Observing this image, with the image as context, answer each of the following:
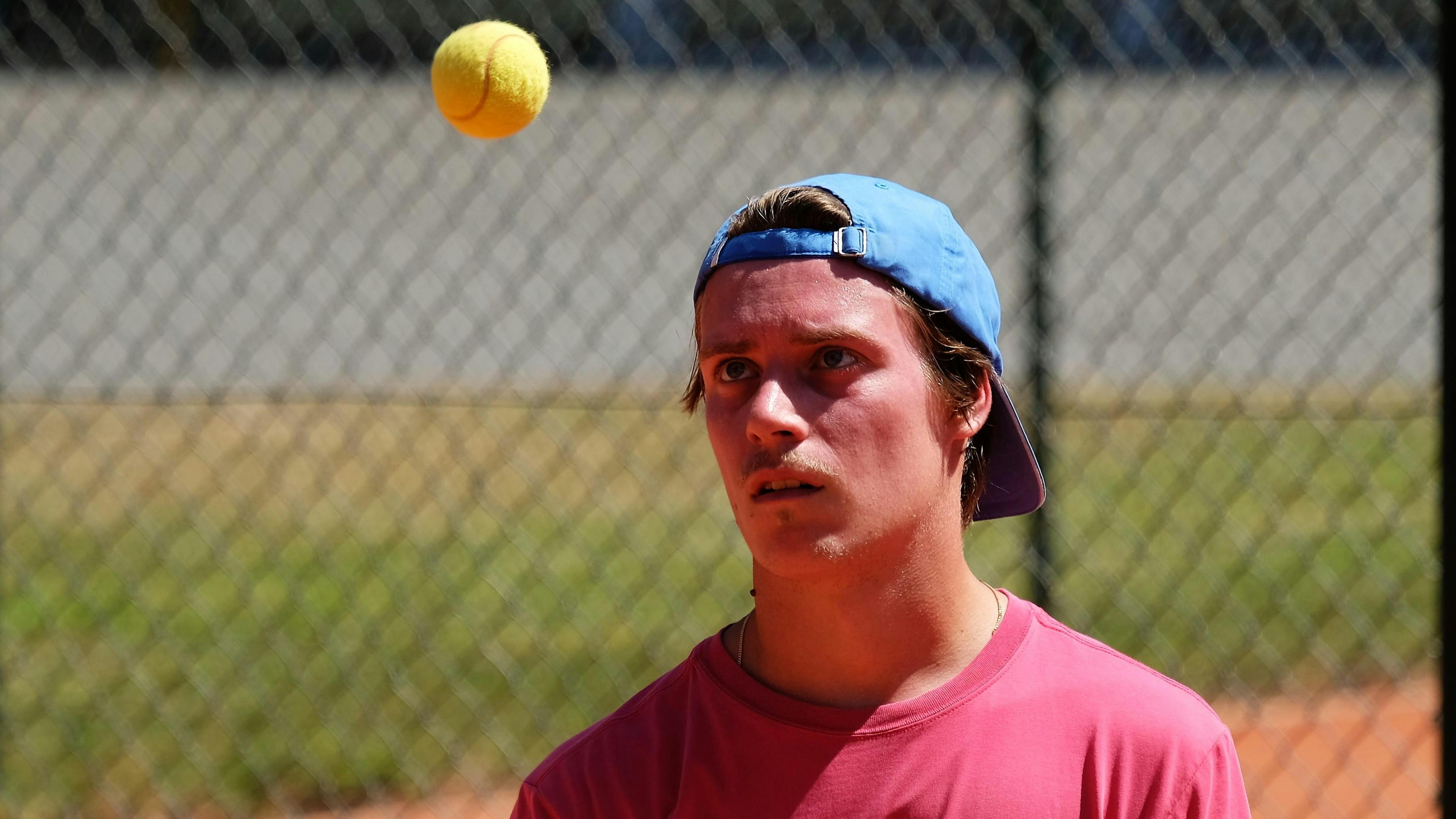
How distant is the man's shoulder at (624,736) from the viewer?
1519 millimetres

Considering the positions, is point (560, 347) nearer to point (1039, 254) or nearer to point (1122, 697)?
point (1039, 254)

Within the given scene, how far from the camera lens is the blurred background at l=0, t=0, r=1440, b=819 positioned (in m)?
3.61

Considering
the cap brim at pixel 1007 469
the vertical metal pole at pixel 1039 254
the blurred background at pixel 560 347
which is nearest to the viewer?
the cap brim at pixel 1007 469

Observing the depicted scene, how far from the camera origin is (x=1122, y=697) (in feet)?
4.76

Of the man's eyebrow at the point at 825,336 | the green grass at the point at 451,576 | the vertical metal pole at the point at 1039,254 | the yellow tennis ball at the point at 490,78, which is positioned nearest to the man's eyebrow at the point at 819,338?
the man's eyebrow at the point at 825,336

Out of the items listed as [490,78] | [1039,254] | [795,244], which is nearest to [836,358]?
[795,244]

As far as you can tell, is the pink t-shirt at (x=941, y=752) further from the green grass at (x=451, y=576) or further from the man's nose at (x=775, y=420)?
the green grass at (x=451, y=576)

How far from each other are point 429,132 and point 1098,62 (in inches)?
95.2

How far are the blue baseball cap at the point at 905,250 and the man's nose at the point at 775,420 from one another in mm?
167

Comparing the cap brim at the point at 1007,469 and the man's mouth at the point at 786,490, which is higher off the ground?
the man's mouth at the point at 786,490

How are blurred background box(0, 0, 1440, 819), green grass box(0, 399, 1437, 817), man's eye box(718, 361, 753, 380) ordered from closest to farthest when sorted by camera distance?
man's eye box(718, 361, 753, 380)
blurred background box(0, 0, 1440, 819)
green grass box(0, 399, 1437, 817)

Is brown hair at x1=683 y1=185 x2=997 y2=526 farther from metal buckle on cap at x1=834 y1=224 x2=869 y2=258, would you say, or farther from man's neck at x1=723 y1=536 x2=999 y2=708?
man's neck at x1=723 y1=536 x2=999 y2=708

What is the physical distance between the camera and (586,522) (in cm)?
597

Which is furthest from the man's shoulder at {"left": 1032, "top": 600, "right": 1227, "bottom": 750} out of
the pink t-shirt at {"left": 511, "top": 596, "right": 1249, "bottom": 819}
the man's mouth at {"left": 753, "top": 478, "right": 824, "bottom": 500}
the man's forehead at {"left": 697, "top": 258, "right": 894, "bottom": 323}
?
the man's forehead at {"left": 697, "top": 258, "right": 894, "bottom": 323}
